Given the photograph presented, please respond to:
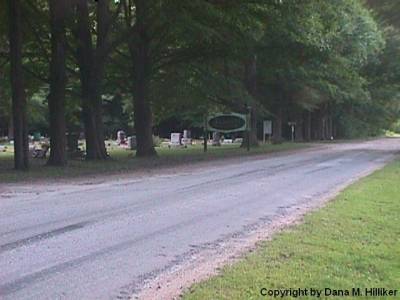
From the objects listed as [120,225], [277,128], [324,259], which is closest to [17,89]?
[120,225]

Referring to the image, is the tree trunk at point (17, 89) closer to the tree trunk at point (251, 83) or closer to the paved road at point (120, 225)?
the paved road at point (120, 225)

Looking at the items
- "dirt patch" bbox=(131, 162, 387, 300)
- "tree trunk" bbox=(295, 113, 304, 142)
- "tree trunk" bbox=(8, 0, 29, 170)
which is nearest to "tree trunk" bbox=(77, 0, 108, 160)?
"tree trunk" bbox=(8, 0, 29, 170)

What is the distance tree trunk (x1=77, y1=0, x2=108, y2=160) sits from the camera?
2798 cm

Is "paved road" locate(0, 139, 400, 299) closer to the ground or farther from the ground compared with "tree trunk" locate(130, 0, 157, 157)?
closer to the ground

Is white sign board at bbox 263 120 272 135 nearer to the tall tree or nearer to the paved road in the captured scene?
the tall tree

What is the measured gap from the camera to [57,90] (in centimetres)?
2528

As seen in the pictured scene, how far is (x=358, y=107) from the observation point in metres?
74.7

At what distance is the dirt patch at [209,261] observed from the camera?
6582 mm

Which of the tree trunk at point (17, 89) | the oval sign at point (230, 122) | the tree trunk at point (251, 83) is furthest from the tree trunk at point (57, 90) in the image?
the tree trunk at point (251, 83)

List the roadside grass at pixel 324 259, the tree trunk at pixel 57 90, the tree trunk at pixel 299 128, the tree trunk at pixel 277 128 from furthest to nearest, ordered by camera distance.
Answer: the tree trunk at pixel 299 128, the tree trunk at pixel 277 128, the tree trunk at pixel 57 90, the roadside grass at pixel 324 259

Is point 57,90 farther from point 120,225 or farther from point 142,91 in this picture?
point 120,225

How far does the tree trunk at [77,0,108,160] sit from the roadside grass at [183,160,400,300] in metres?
18.2

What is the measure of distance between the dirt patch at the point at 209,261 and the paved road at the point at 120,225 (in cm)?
20

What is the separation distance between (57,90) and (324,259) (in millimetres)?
19238
